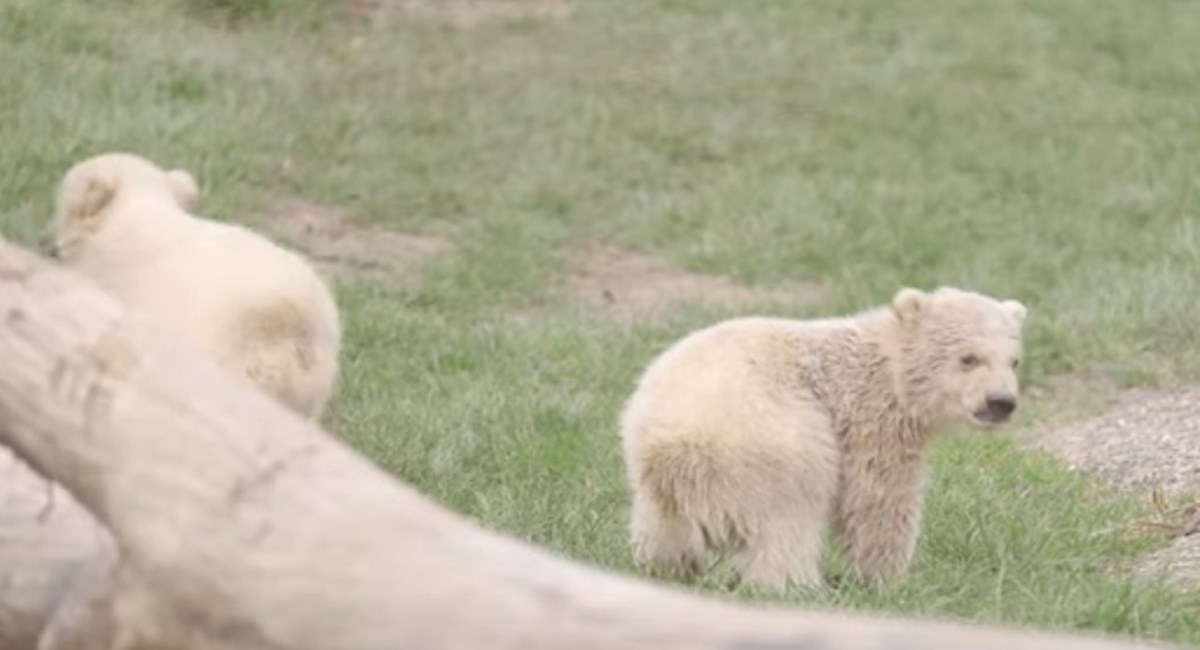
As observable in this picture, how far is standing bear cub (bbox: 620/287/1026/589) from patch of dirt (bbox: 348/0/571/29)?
29.1ft

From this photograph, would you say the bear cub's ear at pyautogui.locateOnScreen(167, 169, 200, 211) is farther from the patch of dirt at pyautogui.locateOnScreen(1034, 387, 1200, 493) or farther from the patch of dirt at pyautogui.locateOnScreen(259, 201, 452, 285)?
the patch of dirt at pyautogui.locateOnScreen(259, 201, 452, 285)

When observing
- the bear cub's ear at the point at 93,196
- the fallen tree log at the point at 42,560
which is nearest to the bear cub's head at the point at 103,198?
the bear cub's ear at the point at 93,196

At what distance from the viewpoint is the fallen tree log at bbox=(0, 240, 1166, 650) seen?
311 cm

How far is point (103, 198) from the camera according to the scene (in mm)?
7207

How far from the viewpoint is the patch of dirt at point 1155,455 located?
265 inches

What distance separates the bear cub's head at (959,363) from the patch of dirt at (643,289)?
4.47m

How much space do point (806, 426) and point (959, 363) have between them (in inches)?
24.2

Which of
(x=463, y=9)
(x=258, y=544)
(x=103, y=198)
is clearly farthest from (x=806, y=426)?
(x=463, y=9)

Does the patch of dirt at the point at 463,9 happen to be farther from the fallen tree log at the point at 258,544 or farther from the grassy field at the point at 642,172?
the fallen tree log at the point at 258,544

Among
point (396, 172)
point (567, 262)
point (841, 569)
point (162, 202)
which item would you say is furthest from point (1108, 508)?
point (396, 172)

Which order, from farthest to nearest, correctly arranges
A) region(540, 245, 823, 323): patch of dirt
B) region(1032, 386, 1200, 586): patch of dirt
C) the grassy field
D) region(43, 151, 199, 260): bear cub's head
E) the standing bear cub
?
region(540, 245, 823, 323): patch of dirt → the grassy field → region(43, 151, 199, 260): bear cub's head → region(1032, 386, 1200, 586): patch of dirt → the standing bear cub

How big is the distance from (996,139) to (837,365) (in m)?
8.29

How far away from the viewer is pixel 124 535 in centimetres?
357

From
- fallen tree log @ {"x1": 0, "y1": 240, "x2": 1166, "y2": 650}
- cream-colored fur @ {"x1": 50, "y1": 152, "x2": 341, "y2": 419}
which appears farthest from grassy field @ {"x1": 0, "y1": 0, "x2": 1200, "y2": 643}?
fallen tree log @ {"x1": 0, "y1": 240, "x2": 1166, "y2": 650}
